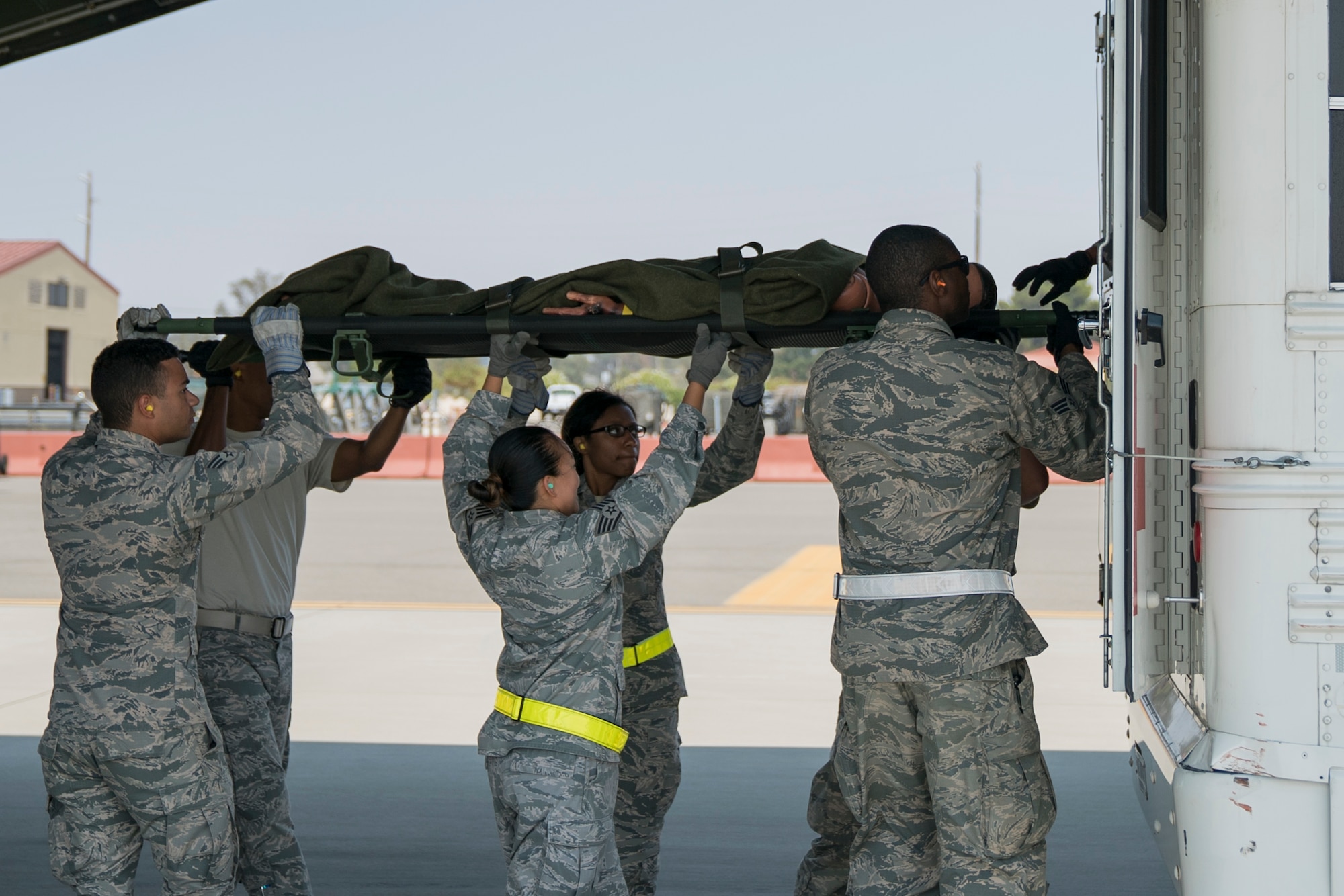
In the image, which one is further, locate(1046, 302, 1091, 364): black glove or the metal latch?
locate(1046, 302, 1091, 364): black glove

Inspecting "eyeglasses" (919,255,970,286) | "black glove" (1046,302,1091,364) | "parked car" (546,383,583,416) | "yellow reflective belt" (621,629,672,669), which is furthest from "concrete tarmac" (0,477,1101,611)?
"parked car" (546,383,583,416)

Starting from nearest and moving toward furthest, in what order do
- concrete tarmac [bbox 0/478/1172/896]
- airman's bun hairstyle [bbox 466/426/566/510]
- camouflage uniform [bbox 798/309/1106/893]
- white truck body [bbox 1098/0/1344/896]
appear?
1. white truck body [bbox 1098/0/1344/896]
2. camouflage uniform [bbox 798/309/1106/893]
3. airman's bun hairstyle [bbox 466/426/566/510]
4. concrete tarmac [bbox 0/478/1172/896]

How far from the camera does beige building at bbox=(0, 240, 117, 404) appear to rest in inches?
1826

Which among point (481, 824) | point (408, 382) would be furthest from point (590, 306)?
point (481, 824)

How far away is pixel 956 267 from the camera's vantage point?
2.91m

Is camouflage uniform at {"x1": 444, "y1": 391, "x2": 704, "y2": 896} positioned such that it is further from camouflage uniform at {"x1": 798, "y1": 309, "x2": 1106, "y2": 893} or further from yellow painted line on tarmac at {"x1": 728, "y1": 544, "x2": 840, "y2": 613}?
yellow painted line on tarmac at {"x1": 728, "y1": 544, "x2": 840, "y2": 613}

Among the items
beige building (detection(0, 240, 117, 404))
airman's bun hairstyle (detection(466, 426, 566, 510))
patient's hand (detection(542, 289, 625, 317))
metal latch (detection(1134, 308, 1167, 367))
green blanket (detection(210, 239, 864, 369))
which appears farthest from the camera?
beige building (detection(0, 240, 117, 404))

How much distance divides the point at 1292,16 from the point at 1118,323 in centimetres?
59

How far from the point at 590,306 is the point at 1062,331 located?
1.15m

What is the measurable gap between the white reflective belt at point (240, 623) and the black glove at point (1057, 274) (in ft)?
7.67

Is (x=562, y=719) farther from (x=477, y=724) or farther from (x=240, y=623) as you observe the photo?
(x=477, y=724)

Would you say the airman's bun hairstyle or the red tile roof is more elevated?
the red tile roof

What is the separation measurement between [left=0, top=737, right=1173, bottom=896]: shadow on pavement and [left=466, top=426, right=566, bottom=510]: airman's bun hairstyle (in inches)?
70.1

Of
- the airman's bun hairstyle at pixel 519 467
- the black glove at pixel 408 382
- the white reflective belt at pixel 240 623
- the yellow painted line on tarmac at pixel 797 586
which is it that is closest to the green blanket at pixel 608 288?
the black glove at pixel 408 382
